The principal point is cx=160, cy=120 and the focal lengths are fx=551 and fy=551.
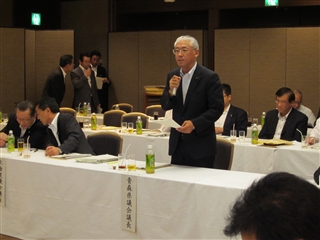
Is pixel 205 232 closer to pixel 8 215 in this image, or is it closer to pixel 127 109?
pixel 8 215

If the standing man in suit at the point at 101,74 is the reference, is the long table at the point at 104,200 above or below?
below

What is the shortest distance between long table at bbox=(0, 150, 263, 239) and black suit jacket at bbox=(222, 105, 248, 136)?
235cm

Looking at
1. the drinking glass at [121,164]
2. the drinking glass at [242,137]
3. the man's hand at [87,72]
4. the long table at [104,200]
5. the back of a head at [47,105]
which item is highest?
the man's hand at [87,72]

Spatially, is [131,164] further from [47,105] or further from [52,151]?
[47,105]

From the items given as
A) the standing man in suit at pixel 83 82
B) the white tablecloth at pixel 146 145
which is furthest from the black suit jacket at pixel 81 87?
the white tablecloth at pixel 146 145

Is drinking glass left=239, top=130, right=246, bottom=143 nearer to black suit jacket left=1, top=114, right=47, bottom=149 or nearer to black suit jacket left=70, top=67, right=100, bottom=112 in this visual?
black suit jacket left=1, top=114, right=47, bottom=149

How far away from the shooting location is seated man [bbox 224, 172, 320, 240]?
892mm

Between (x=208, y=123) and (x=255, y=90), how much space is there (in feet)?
21.9

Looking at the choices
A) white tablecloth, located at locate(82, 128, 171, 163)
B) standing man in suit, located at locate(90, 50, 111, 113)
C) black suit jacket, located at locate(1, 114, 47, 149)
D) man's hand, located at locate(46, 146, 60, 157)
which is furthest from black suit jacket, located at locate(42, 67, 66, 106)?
man's hand, located at locate(46, 146, 60, 157)

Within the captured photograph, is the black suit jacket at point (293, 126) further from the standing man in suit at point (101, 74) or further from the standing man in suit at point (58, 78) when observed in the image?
the standing man in suit at point (101, 74)

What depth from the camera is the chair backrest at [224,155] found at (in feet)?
13.8

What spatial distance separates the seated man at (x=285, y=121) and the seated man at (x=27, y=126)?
2.42 metres

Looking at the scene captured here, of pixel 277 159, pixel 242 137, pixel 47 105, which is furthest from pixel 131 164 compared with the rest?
pixel 242 137

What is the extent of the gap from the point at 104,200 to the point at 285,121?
2.81 meters
